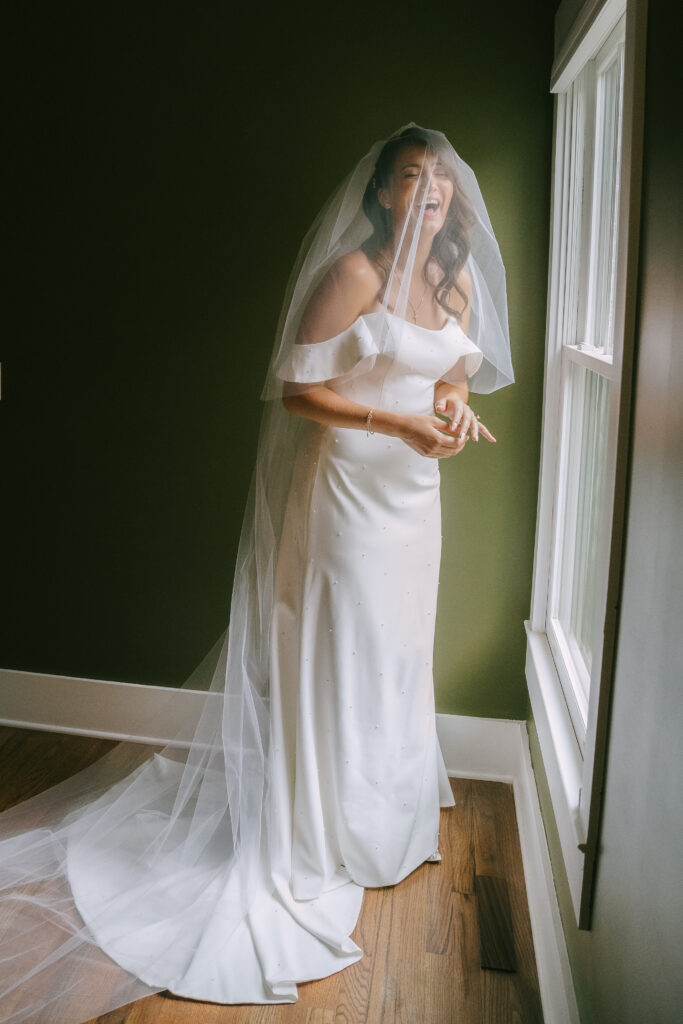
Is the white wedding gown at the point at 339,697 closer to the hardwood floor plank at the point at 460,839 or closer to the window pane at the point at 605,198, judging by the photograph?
the hardwood floor plank at the point at 460,839

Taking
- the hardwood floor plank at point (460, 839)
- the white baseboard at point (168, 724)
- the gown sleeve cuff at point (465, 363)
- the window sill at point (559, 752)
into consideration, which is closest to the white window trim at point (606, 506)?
the window sill at point (559, 752)

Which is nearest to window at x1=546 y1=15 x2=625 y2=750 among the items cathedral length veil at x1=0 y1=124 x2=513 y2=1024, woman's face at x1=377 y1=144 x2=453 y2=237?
cathedral length veil at x1=0 y1=124 x2=513 y2=1024

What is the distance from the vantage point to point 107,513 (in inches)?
114

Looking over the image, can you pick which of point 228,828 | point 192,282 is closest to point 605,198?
point 192,282

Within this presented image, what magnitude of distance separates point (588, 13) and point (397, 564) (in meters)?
1.25

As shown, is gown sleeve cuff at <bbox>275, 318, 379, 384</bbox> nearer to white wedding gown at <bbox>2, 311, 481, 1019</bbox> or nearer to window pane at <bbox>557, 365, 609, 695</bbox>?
white wedding gown at <bbox>2, 311, 481, 1019</bbox>

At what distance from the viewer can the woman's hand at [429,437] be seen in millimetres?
2072

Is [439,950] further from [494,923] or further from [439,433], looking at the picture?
[439,433]

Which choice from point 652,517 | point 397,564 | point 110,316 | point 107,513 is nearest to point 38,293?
point 110,316

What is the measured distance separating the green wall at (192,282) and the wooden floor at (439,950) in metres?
0.43

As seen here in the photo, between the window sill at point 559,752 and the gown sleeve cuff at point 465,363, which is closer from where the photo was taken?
the window sill at point 559,752

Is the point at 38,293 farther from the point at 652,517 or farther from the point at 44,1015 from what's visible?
the point at 652,517

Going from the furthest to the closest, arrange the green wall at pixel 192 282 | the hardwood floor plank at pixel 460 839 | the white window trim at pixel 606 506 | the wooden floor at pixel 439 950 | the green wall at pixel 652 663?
the green wall at pixel 192 282
the hardwood floor plank at pixel 460 839
the wooden floor at pixel 439 950
the white window trim at pixel 606 506
the green wall at pixel 652 663

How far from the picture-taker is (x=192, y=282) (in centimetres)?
271
